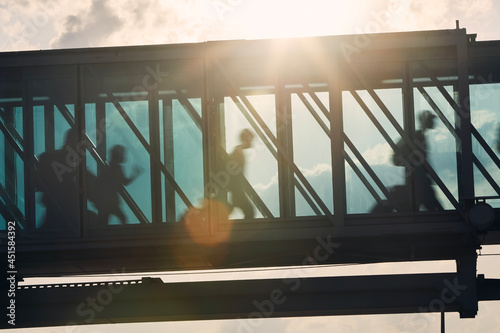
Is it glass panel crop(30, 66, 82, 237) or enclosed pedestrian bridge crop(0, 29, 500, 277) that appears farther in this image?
glass panel crop(30, 66, 82, 237)

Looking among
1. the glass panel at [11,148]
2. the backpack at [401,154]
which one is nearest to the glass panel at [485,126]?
the backpack at [401,154]

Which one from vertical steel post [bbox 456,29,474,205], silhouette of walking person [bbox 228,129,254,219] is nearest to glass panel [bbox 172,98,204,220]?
silhouette of walking person [bbox 228,129,254,219]

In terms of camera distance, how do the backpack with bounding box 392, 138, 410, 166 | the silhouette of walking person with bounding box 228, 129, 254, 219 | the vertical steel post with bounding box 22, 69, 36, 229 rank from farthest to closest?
the vertical steel post with bounding box 22, 69, 36, 229
the backpack with bounding box 392, 138, 410, 166
the silhouette of walking person with bounding box 228, 129, 254, 219

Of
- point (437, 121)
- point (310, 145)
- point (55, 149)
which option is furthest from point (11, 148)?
point (437, 121)

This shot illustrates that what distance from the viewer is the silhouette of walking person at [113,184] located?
20328 millimetres

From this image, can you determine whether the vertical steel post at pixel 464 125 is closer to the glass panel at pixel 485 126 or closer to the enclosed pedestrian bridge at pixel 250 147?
the enclosed pedestrian bridge at pixel 250 147

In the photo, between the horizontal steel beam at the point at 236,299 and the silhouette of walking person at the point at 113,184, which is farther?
the silhouette of walking person at the point at 113,184

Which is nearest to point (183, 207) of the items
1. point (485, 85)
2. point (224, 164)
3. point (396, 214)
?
point (224, 164)

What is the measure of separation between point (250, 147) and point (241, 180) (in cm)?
86

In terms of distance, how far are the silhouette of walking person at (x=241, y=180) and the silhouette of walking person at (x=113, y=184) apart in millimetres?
2333

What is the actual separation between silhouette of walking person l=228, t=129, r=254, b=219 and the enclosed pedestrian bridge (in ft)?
0.11

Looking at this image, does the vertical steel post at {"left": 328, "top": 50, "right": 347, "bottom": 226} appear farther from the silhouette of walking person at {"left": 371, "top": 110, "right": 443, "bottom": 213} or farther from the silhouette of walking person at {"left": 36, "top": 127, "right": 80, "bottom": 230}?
the silhouette of walking person at {"left": 36, "top": 127, "right": 80, "bottom": 230}

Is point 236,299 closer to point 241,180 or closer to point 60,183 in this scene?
point 241,180

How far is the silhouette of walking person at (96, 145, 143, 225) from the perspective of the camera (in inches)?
800
